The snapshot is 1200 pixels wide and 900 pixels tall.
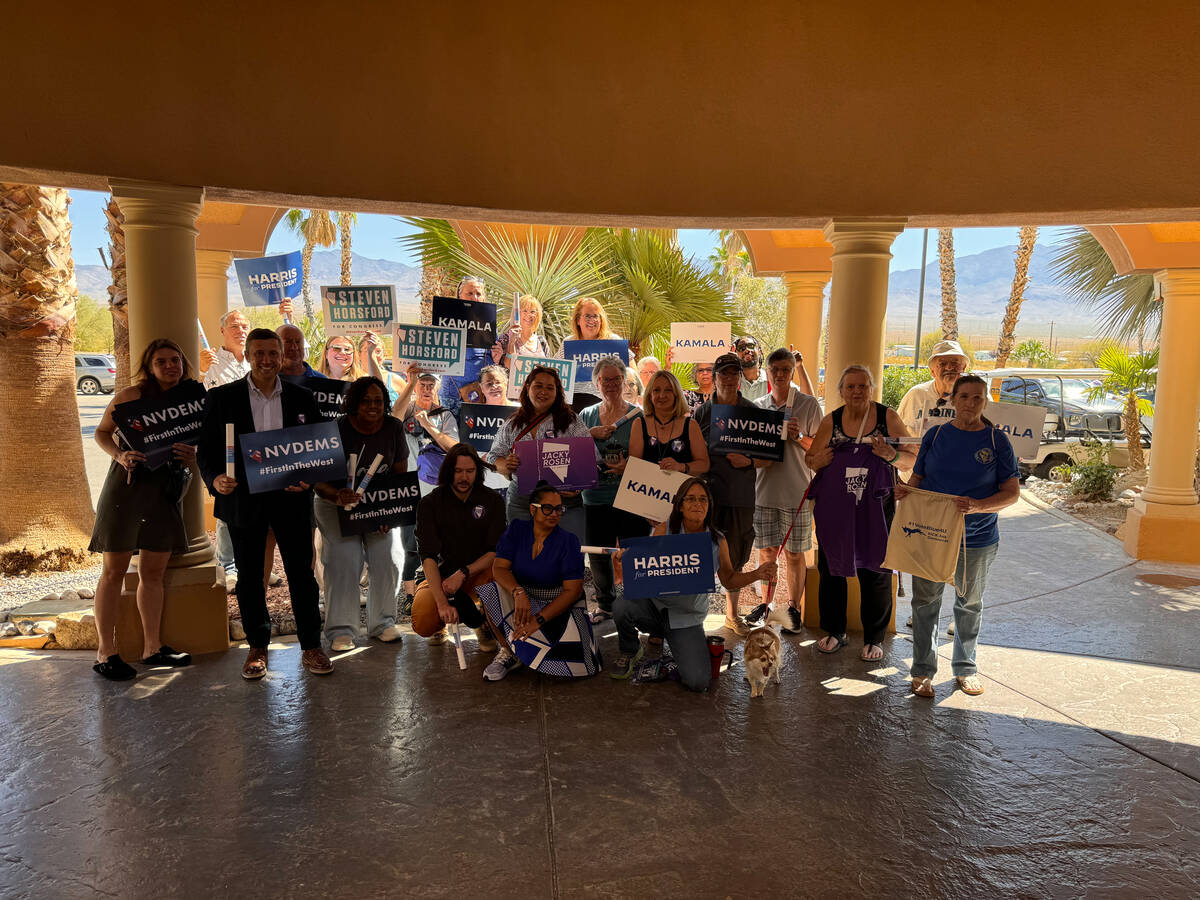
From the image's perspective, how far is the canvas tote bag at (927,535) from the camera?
4.66 metres

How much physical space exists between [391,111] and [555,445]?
257 cm

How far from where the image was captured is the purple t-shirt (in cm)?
Answer: 523

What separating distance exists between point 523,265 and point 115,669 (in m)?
6.92

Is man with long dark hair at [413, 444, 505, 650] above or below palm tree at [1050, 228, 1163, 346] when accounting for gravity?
below

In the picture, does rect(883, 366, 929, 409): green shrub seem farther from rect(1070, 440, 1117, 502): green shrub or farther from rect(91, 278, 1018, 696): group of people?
rect(91, 278, 1018, 696): group of people

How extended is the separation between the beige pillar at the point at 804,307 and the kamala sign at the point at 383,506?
5.77m

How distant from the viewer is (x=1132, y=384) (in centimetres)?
1175

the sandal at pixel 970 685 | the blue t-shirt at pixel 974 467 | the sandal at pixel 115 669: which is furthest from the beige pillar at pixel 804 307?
the sandal at pixel 115 669

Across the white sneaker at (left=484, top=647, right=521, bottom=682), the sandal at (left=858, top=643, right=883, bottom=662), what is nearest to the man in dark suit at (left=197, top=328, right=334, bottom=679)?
the white sneaker at (left=484, top=647, right=521, bottom=682)

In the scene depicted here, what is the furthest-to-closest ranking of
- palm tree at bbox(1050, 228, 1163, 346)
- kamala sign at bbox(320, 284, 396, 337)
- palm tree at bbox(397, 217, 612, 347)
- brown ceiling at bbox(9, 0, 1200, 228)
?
palm tree at bbox(1050, 228, 1163, 346) → palm tree at bbox(397, 217, 612, 347) → kamala sign at bbox(320, 284, 396, 337) → brown ceiling at bbox(9, 0, 1200, 228)

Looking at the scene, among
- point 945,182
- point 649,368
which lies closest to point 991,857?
point 945,182

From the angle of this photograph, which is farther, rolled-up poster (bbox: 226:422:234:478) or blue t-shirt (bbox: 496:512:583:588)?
blue t-shirt (bbox: 496:512:583:588)

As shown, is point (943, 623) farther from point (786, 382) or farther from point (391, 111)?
point (391, 111)

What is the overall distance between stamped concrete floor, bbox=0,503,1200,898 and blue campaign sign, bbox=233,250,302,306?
117 inches
